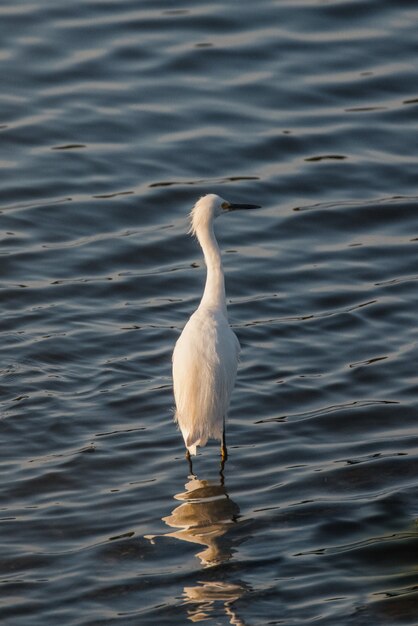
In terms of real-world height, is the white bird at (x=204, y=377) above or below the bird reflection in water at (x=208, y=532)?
above

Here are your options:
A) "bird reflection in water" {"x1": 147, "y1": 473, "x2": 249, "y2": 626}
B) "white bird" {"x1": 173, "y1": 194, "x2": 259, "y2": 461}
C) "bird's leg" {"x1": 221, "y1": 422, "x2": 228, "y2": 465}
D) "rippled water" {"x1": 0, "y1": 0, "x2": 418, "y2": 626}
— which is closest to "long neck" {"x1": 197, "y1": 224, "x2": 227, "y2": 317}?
"white bird" {"x1": 173, "y1": 194, "x2": 259, "y2": 461}

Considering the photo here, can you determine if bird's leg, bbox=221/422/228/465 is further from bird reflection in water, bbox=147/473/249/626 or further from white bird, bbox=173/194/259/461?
bird reflection in water, bbox=147/473/249/626

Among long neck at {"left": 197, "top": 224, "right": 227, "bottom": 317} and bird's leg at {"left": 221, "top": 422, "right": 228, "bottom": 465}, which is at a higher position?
long neck at {"left": 197, "top": 224, "right": 227, "bottom": 317}

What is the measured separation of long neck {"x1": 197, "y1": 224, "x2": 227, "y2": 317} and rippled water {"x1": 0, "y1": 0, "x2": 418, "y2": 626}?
2.79 feet

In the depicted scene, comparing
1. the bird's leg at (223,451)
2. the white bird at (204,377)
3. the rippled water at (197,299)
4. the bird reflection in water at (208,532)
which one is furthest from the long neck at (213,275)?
the bird reflection in water at (208,532)

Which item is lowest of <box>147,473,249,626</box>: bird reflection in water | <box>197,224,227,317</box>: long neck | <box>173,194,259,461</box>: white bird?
<box>147,473,249,626</box>: bird reflection in water

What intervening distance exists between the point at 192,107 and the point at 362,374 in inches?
241

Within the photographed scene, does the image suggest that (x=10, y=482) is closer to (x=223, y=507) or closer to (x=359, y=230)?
(x=223, y=507)

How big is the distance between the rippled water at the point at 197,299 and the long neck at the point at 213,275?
0.85 metres

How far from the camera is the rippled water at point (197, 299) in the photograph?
758 centimetres

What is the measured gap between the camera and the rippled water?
7582 mm

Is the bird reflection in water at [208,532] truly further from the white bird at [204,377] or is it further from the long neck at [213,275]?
the long neck at [213,275]

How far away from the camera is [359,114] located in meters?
15.5

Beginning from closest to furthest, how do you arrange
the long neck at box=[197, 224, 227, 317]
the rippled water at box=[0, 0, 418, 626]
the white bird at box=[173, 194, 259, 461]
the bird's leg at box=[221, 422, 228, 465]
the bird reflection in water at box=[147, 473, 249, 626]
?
the bird reflection in water at box=[147, 473, 249, 626] < the rippled water at box=[0, 0, 418, 626] < the white bird at box=[173, 194, 259, 461] < the bird's leg at box=[221, 422, 228, 465] < the long neck at box=[197, 224, 227, 317]
